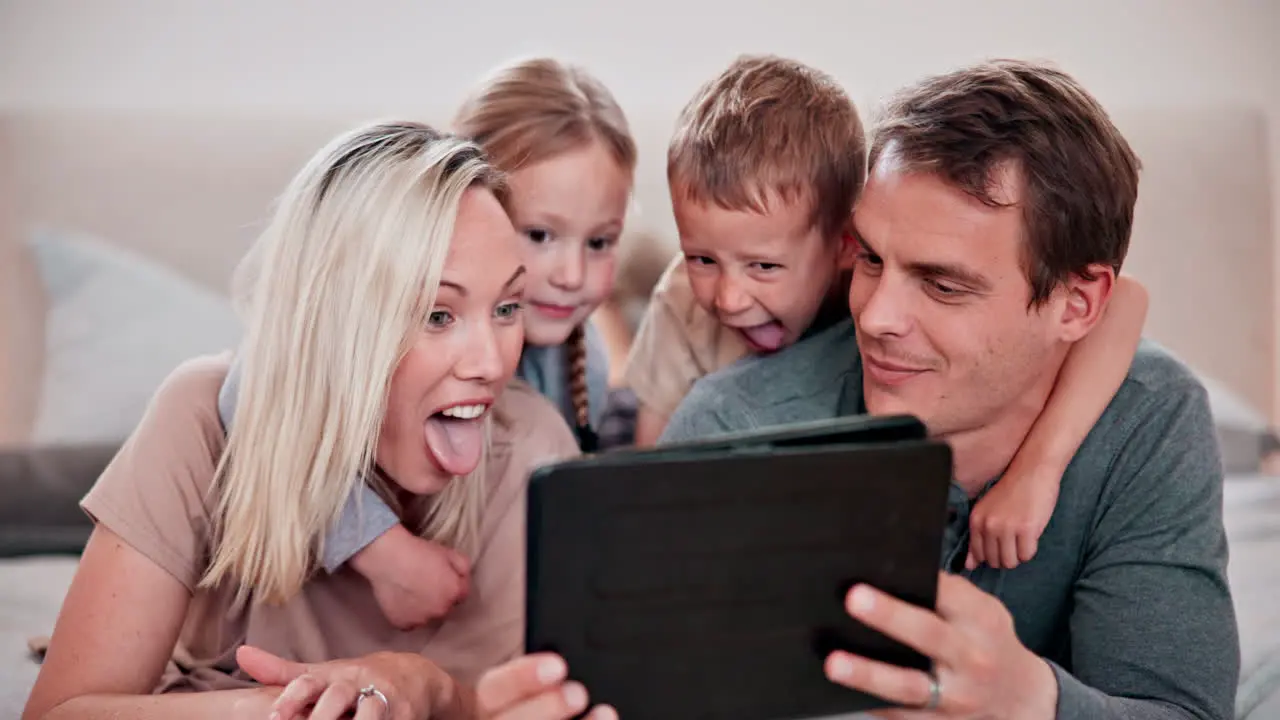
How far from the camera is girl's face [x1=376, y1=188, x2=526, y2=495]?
1.26 metres

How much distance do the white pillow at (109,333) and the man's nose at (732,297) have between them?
3.85ft

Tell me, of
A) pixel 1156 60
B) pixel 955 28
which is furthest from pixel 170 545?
pixel 1156 60

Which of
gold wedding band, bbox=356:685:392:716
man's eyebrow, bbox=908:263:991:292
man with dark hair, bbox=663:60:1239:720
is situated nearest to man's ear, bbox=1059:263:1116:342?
man with dark hair, bbox=663:60:1239:720

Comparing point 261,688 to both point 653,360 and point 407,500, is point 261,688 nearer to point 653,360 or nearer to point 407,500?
point 407,500

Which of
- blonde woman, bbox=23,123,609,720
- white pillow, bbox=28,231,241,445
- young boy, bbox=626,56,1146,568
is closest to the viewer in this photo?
blonde woman, bbox=23,123,609,720

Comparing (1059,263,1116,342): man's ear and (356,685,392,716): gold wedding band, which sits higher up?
(1059,263,1116,342): man's ear

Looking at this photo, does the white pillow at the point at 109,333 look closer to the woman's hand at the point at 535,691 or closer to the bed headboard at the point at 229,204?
the bed headboard at the point at 229,204

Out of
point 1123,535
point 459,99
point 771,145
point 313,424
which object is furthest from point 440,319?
point 459,99

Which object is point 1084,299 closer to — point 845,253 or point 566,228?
point 845,253

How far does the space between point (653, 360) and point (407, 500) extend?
0.47 metres

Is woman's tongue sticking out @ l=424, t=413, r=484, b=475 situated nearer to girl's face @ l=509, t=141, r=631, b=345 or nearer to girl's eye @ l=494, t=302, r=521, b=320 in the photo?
girl's eye @ l=494, t=302, r=521, b=320

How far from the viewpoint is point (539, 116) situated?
1645 mm

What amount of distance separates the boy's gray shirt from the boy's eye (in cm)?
33

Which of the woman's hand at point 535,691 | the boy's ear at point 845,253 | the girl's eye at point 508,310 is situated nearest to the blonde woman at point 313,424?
the girl's eye at point 508,310
